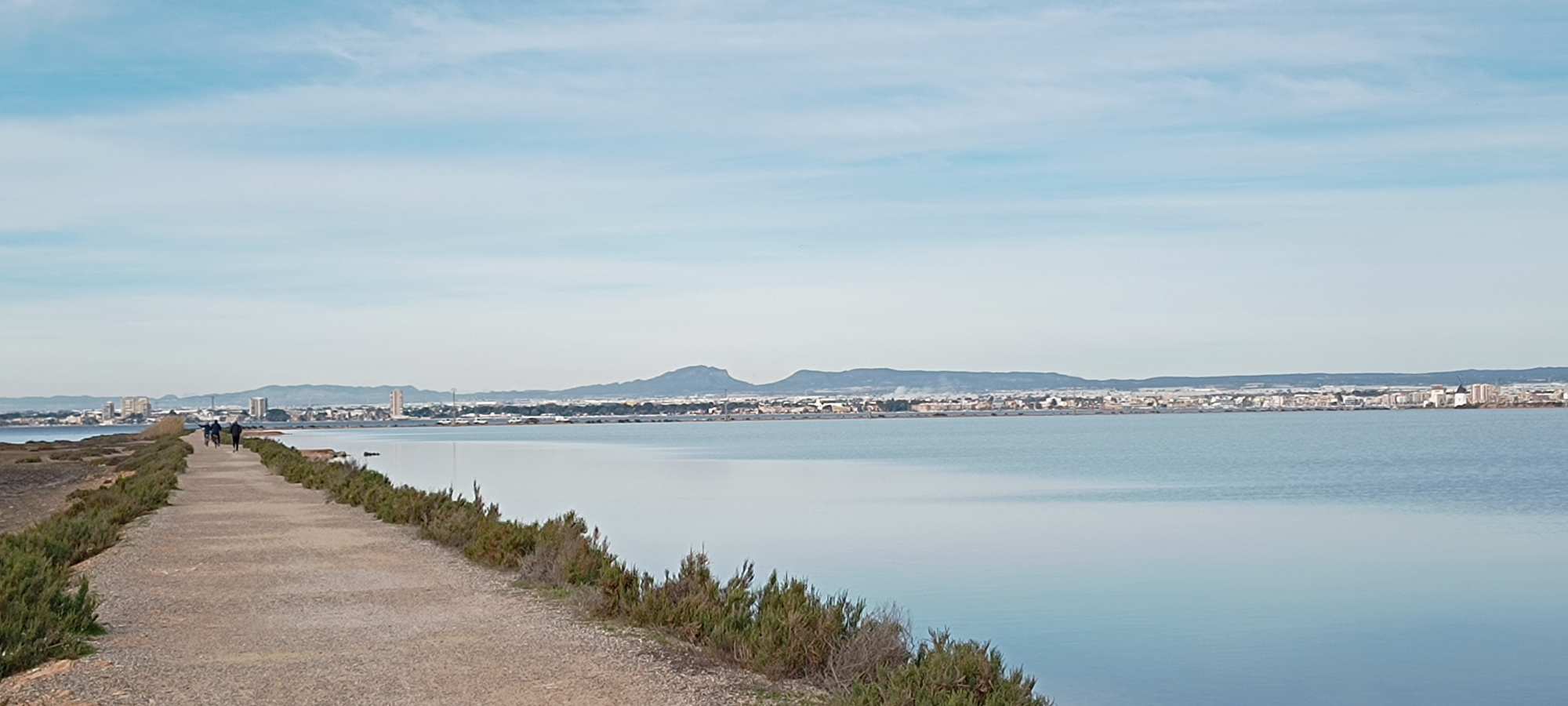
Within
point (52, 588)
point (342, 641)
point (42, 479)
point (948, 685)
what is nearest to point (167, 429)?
point (42, 479)

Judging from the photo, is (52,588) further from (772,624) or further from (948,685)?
(948,685)

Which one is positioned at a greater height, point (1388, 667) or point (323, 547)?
point (323, 547)

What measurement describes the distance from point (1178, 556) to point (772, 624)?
14.2 meters

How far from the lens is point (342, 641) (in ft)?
31.6

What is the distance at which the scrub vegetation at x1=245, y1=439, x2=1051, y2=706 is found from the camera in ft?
25.3

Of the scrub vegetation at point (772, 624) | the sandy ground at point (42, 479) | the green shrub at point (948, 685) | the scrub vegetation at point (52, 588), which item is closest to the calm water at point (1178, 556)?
the scrub vegetation at point (772, 624)

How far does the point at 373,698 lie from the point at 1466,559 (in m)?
17.9

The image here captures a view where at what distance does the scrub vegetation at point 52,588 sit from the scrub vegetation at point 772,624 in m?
3.43

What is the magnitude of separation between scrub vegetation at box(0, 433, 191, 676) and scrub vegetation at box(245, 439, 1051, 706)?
11.2 ft

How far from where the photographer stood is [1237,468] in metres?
51.6

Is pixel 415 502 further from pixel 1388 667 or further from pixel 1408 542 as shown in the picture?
pixel 1408 542

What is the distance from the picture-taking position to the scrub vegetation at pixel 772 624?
7703 millimetres

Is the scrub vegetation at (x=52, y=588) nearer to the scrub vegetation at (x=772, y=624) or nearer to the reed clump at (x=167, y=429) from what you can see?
the scrub vegetation at (x=772, y=624)

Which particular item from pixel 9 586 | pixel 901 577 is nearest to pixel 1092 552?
pixel 901 577
